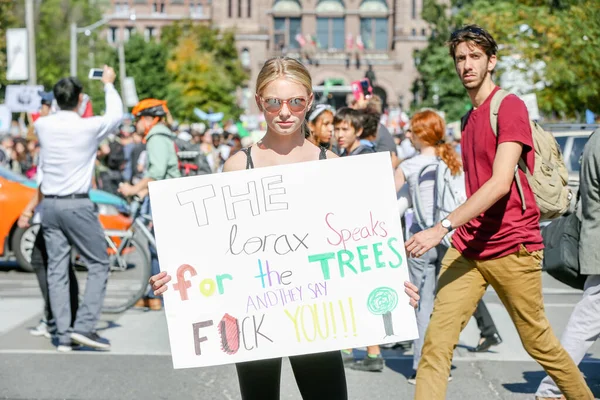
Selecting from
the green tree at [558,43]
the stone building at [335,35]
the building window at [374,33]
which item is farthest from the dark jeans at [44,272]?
the building window at [374,33]

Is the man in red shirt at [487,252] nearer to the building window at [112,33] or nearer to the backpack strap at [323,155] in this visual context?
the backpack strap at [323,155]

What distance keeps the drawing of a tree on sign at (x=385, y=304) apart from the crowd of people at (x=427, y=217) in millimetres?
66

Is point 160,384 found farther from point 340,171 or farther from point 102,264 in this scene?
point 340,171

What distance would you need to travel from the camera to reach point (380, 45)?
118562mm

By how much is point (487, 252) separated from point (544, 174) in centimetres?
45

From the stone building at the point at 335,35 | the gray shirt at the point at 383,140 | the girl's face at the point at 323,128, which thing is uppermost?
the stone building at the point at 335,35

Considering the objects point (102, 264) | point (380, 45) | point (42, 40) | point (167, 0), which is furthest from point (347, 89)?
point (102, 264)

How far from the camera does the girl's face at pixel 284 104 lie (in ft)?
12.7

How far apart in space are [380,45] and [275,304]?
116464 mm

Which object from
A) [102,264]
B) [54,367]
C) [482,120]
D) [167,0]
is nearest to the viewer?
[482,120]

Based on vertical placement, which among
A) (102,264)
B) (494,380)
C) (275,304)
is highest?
(275,304)

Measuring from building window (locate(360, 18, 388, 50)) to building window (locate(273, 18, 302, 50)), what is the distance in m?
7.33

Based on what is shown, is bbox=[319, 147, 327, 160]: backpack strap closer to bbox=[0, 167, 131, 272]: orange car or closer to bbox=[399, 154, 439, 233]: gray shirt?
bbox=[399, 154, 439, 233]: gray shirt

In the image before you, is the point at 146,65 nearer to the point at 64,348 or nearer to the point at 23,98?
the point at 23,98
